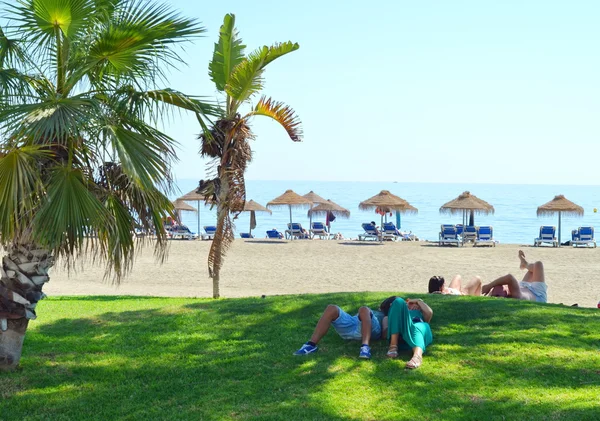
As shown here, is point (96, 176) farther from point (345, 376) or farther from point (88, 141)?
point (345, 376)

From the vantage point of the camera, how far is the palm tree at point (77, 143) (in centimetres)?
509

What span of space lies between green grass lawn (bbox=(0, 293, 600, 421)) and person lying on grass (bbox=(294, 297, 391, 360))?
0.31 feet

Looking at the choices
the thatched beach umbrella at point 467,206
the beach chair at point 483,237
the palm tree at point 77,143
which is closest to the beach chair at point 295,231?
the thatched beach umbrella at point 467,206

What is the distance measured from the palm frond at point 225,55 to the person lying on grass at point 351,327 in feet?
21.8

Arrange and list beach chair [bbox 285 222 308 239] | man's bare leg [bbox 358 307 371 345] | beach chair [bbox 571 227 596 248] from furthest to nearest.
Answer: beach chair [bbox 285 222 308 239] → beach chair [bbox 571 227 596 248] → man's bare leg [bbox 358 307 371 345]

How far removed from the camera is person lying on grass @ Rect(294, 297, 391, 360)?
251 inches

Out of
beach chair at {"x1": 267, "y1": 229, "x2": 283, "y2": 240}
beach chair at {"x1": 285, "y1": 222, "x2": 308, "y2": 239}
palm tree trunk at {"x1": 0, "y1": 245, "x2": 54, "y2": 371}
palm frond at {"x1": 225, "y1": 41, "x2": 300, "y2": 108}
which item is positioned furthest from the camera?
beach chair at {"x1": 285, "y1": 222, "x2": 308, "y2": 239}

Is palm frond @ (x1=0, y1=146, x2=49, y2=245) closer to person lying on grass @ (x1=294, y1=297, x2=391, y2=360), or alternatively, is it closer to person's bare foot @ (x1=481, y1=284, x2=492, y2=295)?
person lying on grass @ (x1=294, y1=297, x2=391, y2=360)

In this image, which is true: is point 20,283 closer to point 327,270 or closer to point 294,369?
point 294,369

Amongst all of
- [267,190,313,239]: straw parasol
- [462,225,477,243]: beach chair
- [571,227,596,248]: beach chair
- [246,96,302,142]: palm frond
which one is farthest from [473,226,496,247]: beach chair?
[246,96,302,142]: palm frond

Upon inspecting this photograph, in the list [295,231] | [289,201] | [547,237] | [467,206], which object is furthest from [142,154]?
[289,201]

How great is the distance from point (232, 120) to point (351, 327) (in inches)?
251

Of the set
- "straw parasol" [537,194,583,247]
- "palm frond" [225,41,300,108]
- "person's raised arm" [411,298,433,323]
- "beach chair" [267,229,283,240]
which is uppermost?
"palm frond" [225,41,300,108]

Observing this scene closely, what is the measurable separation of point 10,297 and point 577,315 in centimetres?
576
